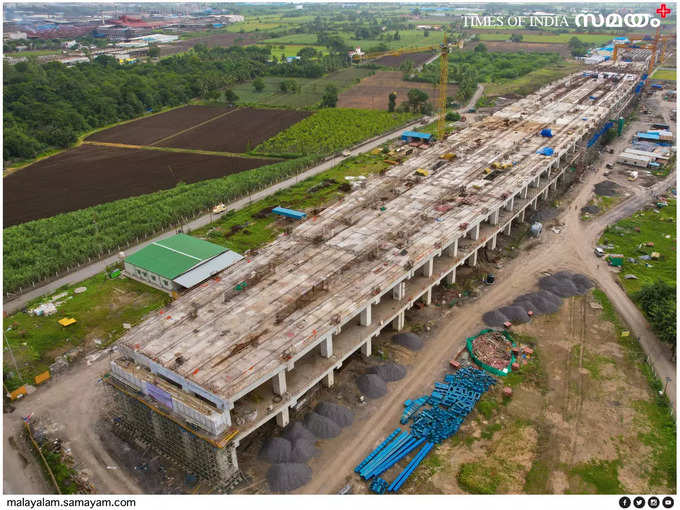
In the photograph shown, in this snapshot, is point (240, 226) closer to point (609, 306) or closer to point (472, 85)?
point (609, 306)

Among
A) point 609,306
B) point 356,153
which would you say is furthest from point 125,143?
point 609,306

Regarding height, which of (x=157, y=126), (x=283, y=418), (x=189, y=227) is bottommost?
(x=283, y=418)

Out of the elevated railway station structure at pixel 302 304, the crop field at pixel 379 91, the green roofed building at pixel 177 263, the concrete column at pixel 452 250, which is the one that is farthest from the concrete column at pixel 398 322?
the crop field at pixel 379 91

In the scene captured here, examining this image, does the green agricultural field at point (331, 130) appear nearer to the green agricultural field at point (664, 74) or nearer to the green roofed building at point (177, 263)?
the green roofed building at point (177, 263)

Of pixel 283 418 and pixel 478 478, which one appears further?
pixel 283 418

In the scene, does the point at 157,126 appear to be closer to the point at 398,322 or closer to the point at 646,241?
the point at 398,322

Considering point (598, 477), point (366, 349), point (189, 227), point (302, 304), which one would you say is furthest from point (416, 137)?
point (598, 477)

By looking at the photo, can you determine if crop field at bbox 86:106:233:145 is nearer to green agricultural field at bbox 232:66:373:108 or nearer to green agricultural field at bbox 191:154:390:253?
green agricultural field at bbox 232:66:373:108
